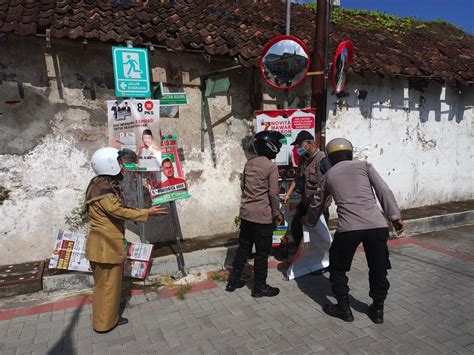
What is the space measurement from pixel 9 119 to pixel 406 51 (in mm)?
8050

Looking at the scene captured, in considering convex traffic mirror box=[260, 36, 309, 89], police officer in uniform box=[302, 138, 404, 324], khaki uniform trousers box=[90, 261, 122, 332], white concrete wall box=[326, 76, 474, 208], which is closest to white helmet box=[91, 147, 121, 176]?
khaki uniform trousers box=[90, 261, 122, 332]

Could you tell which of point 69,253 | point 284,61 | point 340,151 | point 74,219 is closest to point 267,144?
point 340,151

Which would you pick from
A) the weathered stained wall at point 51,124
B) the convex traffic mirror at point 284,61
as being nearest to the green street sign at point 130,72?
the weathered stained wall at point 51,124

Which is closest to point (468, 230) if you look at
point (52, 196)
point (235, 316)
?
point (235, 316)

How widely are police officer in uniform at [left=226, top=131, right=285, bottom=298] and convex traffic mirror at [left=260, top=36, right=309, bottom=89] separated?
1.39 meters

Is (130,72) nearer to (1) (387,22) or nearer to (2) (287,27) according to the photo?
(2) (287,27)

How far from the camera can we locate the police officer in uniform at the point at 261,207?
4414 millimetres

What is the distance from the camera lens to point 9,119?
194 inches

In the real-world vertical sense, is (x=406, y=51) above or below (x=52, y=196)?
above

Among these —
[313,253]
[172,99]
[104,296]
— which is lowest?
[313,253]

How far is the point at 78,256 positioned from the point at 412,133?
7341 millimetres

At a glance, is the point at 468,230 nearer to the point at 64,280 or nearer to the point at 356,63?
the point at 356,63

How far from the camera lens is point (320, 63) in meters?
5.89

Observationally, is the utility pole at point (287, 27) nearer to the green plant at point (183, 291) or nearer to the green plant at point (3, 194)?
the green plant at point (183, 291)
